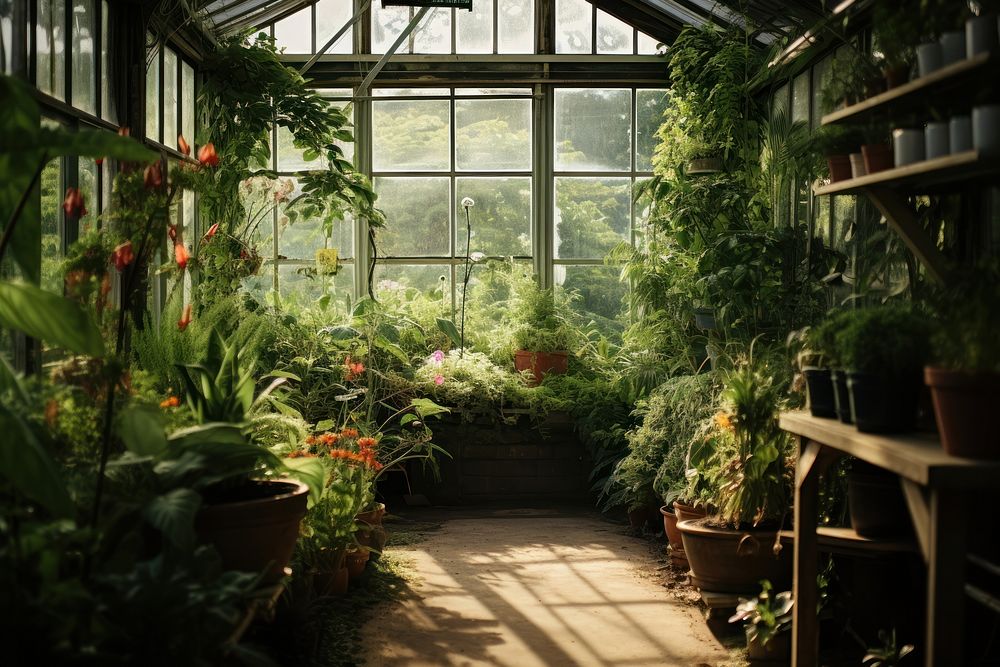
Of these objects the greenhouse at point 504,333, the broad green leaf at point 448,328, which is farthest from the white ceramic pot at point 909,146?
the broad green leaf at point 448,328

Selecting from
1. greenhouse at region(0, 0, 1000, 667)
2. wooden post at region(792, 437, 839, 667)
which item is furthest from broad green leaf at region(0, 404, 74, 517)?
wooden post at region(792, 437, 839, 667)

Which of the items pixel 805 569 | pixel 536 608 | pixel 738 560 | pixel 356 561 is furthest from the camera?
pixel 356 561

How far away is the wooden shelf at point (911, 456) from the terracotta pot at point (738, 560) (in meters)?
0.97

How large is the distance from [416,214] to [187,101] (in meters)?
1.77

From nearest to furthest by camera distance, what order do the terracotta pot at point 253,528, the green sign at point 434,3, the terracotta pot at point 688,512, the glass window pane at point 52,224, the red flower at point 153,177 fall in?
the terracotta pot at point 253,528
the red flower at point 153,177
the glass window pane at point 52,224
the terracotta pot at point 688,512
the green sign at point 434,3

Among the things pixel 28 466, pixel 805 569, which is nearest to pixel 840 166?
pixel 805 569

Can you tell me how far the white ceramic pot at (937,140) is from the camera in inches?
96.6

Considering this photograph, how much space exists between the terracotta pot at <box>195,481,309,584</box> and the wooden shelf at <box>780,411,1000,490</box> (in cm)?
150

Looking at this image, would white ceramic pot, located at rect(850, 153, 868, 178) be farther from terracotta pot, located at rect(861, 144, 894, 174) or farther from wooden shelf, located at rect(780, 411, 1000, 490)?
wooden shelf, located at rect(780, 411, 1000, 490)

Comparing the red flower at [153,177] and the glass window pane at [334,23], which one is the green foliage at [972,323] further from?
the glass window pane at [334,23]

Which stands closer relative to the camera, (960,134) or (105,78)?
(960,134)

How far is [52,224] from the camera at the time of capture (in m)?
3.93

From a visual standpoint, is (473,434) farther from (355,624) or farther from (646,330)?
(355,624)

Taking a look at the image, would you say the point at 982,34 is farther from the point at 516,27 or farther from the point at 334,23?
A: the point at 334,23
